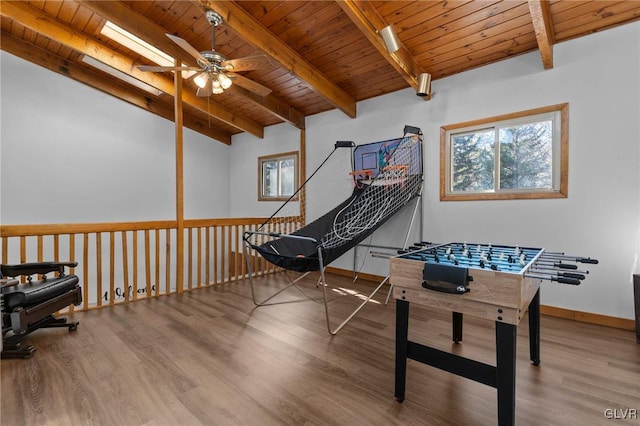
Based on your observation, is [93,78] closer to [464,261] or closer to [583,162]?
[464,261]

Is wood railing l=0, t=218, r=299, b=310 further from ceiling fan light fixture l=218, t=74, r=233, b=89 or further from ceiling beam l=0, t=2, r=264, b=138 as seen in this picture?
ceiling beam l=0, t=2, r=264, b=138

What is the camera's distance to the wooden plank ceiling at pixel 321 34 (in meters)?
2.73

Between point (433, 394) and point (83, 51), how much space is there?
5.37 metres

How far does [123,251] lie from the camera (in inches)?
132

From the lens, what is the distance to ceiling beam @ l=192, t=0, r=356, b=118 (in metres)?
2.90

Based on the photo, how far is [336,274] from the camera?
15.7 feet

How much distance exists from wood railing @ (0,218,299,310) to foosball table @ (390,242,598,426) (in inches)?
83.0

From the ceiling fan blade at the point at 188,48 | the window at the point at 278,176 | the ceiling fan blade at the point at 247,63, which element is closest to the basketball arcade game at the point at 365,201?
the ceiling fan blade at the point at 247,63

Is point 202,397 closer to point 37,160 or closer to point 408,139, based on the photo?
point 408,139

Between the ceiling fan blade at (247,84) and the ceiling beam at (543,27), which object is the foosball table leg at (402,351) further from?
the ceiling fan blade at (247,84)

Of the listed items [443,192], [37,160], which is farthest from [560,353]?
[37,160]

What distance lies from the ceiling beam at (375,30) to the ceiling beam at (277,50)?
3.29 feet

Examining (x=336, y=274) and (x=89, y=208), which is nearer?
(x=336, y=274)

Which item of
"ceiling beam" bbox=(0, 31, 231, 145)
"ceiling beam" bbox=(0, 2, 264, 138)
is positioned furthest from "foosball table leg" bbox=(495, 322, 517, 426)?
"ceiling beam" bbox=(0, 31, 231, 145)
